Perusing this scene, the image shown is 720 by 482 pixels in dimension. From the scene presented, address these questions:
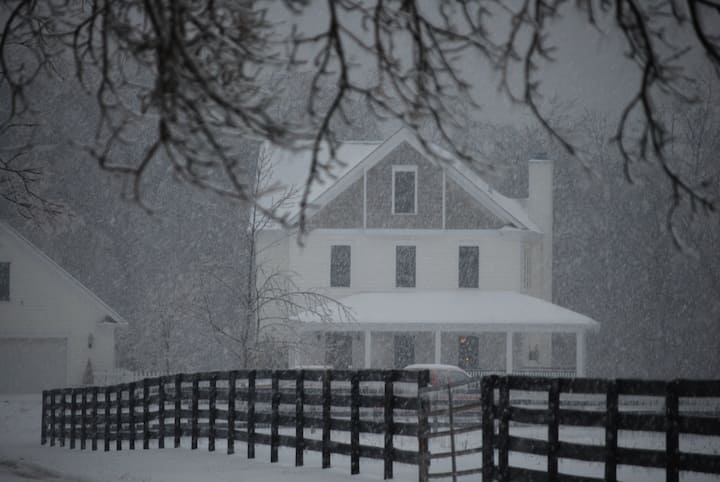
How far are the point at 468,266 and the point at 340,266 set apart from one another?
4.65m

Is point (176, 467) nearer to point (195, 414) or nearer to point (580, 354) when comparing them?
point (195, 414)

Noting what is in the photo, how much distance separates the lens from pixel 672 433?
953 cm

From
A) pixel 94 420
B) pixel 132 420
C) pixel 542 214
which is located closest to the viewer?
pixel 132 420

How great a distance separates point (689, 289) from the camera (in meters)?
49.3

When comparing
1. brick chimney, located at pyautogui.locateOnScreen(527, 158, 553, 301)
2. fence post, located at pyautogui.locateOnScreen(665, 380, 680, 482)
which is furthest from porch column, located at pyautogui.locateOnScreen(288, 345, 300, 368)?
Answer: fence post, located at pyautogui.locateOnScreen(665, 380, 680, 482)

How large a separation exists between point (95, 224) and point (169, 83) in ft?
174

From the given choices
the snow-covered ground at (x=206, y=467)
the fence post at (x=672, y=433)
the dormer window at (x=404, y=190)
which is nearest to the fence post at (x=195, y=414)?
the snow-covered ground at (x=206, y=467)

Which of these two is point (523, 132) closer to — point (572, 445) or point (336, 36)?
point (572, 445)

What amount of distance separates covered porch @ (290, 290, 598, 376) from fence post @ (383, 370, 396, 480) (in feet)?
64.5

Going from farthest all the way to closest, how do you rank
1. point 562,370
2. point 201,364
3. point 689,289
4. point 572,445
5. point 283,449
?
point 201,364 → point 689,289 → point 562,370 → point 283,449 → point 572,445

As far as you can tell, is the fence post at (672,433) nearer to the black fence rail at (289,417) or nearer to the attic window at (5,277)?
the black fence rail at (289,417)

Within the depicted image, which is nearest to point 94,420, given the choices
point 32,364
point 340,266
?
point 340,266

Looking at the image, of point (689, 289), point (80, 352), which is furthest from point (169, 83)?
point (689, 289)

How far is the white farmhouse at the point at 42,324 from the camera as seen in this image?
131 feet
